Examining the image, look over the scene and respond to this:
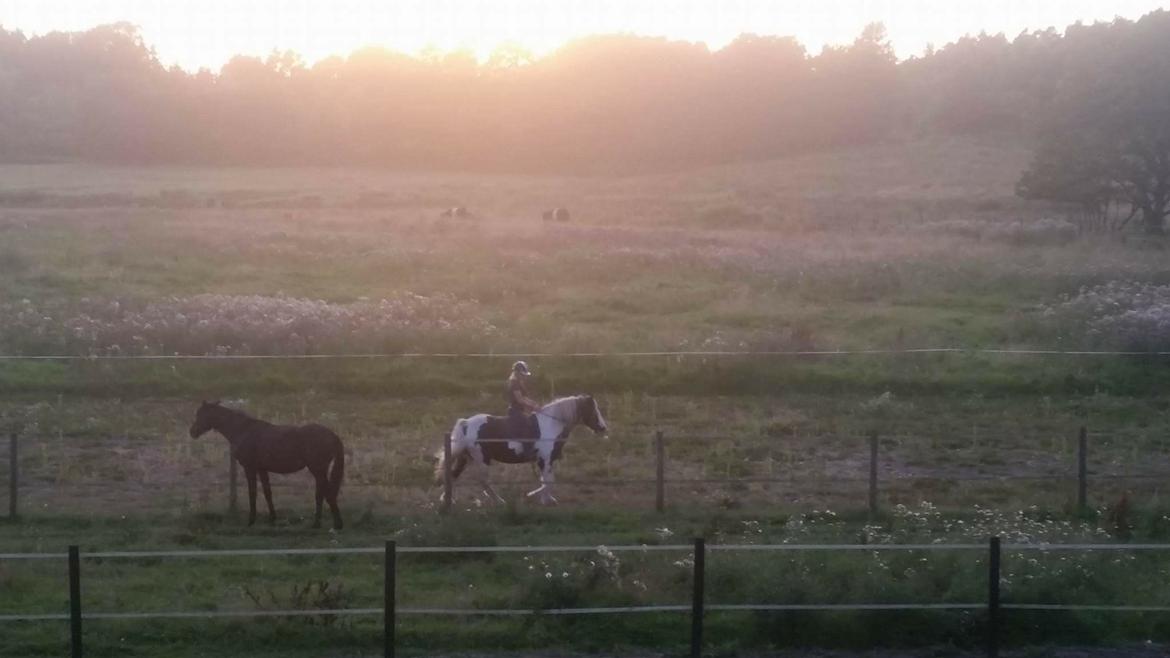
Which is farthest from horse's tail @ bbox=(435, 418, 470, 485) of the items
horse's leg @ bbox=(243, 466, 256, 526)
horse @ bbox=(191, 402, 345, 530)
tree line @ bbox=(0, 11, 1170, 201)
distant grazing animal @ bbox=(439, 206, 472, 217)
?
tree line @ bbox=(0, 11, 1170, 201)

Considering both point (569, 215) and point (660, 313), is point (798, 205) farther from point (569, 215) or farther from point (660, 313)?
point (660, 313)

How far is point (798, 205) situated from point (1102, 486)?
3955 cm

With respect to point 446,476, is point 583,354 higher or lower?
higher

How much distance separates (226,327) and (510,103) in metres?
65.8

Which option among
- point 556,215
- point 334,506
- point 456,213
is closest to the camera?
point 334,506

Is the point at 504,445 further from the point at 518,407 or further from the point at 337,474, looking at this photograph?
the point at 337,474

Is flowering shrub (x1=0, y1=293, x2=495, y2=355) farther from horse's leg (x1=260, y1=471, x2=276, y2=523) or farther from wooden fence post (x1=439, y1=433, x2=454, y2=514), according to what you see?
horse's leg (x1=260, y1=471, x2=276, y2=523)

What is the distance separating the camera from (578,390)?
939 inches

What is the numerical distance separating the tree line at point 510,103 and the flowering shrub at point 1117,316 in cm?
4775

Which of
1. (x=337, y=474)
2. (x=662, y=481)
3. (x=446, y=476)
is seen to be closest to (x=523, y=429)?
(x=446, y=476)

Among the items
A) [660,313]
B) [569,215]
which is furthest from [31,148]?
[660,313]

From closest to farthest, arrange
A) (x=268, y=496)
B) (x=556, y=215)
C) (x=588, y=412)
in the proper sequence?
(x=268, y=496)
(x=588, y=412)
(x=556, y=215)

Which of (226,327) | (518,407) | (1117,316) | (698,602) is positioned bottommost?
(698,602)

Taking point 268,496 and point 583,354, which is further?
point 583,354
